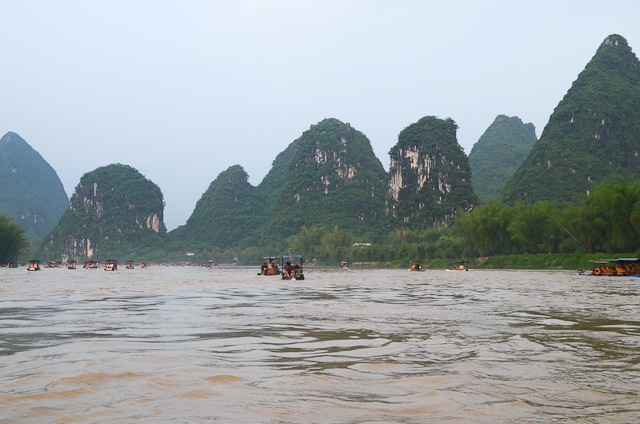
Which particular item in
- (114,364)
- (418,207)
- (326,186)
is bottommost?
(114,364)

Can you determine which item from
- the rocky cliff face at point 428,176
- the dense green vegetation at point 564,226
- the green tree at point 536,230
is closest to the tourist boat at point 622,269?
the dense green vegetation at point 564,226

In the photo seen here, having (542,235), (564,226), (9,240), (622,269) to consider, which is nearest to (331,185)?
(9,240)

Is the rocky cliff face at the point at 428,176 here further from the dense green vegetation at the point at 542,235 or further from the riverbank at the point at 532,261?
the riverbank at the point at 532,261

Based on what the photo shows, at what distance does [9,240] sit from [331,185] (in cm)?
11233

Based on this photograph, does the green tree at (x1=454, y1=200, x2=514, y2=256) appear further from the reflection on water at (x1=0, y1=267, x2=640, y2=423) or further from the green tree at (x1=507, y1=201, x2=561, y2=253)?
the reflection on water at (x1=0, y1=267, x2=640, y2=423)

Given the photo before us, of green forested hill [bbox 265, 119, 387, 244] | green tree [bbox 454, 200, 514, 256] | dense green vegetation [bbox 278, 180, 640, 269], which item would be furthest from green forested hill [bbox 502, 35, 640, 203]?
green forested hill [bbox 265, 119, 387, 244]

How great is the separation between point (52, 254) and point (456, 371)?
202675mm

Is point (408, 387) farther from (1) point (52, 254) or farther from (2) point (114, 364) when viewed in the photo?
(1) point (52, 254)

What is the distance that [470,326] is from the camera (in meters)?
11.8

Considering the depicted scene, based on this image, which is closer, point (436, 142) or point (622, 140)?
point (622, 140)

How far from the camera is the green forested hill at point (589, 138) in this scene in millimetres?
109625

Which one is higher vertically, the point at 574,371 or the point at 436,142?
the point at 436,142

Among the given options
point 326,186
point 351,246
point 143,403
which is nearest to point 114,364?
point 143,403

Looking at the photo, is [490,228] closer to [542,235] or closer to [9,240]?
[542,235]
